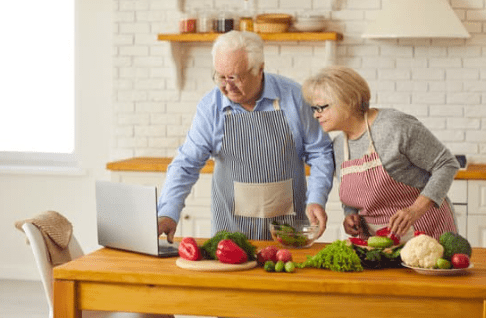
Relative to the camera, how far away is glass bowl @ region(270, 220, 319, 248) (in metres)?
3.27

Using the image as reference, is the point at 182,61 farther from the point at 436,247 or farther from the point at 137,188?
the point at 436,247

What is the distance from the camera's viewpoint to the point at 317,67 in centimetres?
589

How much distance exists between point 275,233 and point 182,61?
116 inches

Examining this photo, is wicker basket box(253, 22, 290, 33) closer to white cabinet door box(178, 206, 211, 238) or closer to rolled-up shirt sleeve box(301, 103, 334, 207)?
white cabinet door box(178, 206, 211, 238)

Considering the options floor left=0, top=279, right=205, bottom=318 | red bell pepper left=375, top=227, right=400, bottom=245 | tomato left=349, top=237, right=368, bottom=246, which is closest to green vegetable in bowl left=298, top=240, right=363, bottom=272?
tomato left=349, top=237, right=368, bottom=246

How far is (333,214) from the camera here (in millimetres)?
5406

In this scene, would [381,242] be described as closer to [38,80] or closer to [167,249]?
[167,249]

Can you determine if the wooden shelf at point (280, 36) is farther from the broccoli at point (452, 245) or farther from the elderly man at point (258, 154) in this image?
the broccoli at point (452, 245)

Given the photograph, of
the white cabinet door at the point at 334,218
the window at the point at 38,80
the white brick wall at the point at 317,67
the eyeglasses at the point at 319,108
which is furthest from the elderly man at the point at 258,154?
the window at the point at 38,80

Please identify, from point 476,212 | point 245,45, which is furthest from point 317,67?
point 245,45

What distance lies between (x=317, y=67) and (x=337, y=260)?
3152 millimetres

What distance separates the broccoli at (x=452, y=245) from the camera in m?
2.87

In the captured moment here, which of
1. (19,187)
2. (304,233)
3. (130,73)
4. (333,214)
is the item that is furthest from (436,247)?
(19,187)

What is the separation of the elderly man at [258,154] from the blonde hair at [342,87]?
283 millimetres
